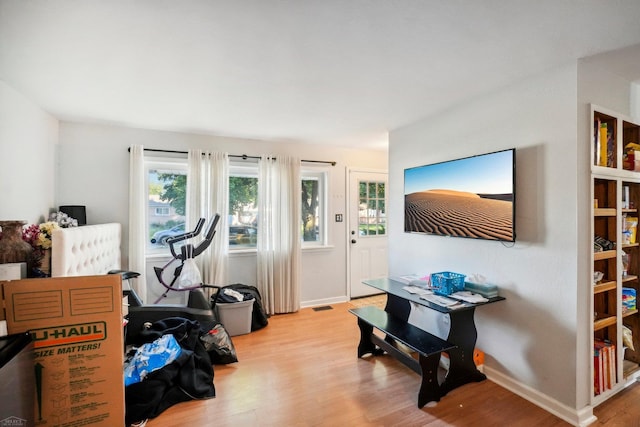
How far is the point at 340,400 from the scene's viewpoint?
2.00 metres

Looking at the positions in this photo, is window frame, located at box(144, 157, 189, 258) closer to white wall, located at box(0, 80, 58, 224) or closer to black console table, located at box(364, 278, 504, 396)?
white wall, located at box(0, 80, 58, 224)

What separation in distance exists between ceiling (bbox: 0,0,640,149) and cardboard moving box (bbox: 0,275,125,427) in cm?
127

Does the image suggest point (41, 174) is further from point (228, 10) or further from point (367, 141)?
point (367, 141)

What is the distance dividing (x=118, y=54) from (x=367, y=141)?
2.78 m

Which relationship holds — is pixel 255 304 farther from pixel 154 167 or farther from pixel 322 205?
pixel 154 167

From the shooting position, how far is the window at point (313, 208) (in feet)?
13.5

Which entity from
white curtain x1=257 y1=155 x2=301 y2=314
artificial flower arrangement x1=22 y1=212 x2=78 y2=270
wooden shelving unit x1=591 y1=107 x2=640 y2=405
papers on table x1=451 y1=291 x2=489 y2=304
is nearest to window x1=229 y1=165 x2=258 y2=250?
white curtain x1=257 y1=155 x2=301 y2=314

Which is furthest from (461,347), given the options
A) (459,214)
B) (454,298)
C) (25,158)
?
(25,158)

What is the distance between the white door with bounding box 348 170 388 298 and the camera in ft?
14.0

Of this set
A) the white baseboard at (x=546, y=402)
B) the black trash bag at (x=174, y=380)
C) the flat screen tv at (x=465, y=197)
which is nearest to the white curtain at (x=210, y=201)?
the black trash bag at (x=174, y=380)

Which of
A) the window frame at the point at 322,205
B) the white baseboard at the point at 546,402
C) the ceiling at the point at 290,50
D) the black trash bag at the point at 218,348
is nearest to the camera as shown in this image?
the ceiling at the point at 290,50

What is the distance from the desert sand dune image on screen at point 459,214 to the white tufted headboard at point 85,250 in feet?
9.13

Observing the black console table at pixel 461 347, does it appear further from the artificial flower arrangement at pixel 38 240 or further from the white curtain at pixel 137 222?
the white curtain at pixel 137 222

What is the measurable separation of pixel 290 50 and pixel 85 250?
6.90 ft
